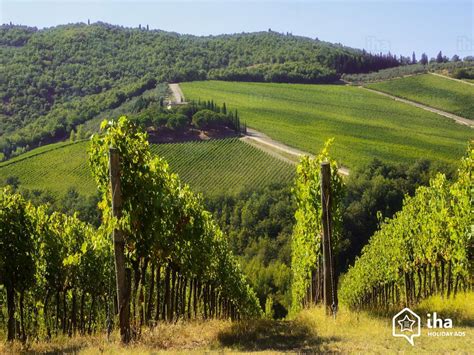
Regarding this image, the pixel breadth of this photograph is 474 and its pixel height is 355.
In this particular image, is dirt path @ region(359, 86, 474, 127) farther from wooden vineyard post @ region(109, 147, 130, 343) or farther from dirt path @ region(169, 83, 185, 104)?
wooden vineyard post @ region(109, 147, 130, 343)

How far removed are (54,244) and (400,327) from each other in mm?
14562

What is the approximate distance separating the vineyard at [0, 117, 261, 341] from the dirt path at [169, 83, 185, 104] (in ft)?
401

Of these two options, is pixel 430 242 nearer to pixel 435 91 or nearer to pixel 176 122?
pixel 176 122

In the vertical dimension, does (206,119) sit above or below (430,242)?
above

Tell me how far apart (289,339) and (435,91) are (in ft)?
517

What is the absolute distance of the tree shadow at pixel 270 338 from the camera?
11422 millimetres

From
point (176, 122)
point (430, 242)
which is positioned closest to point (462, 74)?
point (176, 122)

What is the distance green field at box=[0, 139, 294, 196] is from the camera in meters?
99.8

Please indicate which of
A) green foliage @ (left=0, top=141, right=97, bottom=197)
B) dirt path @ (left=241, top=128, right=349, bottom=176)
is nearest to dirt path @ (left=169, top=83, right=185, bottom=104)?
dirt path @ (left=241, top=128, right=349, bottom=176)

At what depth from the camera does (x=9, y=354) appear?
433 inches

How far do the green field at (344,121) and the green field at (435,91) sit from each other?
7.87 m

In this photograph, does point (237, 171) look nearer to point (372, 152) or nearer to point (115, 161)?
point (372, 152)

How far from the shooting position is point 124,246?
41.3 feet

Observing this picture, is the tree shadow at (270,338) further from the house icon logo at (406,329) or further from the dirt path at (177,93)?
the dirt path at (177,93)
